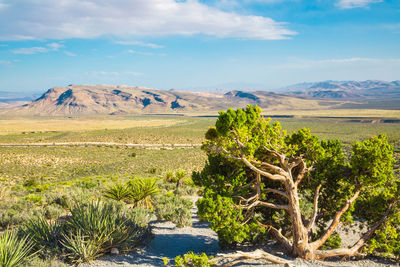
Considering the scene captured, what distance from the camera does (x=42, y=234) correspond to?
808 cm

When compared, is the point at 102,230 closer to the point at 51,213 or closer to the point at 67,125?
the point at 51,213

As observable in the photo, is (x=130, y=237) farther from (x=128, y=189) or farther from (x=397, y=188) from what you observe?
(x=397, y=188)

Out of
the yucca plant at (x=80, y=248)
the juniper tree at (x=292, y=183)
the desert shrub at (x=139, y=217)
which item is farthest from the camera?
the desert shrub at (x=139, y=217)

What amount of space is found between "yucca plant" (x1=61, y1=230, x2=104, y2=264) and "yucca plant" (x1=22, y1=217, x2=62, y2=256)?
14.3 inches

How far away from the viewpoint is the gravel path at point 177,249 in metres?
7.79

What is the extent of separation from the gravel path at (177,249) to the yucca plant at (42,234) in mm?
1310

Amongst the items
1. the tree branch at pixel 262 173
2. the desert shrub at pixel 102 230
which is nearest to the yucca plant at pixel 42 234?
the desert shrub at pixel 102 230

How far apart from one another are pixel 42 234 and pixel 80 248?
4.69 ft

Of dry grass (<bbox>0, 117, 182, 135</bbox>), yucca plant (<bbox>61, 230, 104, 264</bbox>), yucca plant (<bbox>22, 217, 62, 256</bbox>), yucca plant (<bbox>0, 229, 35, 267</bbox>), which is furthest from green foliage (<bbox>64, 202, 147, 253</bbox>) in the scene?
dry grass (<bbox>0, 117, 182, 135</bbox>)

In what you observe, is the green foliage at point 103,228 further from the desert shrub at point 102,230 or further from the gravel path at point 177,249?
the gravel path at point 177,249

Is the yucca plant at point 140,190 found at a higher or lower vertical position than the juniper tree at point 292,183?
lower

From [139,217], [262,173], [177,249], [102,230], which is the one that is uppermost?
[262,173]

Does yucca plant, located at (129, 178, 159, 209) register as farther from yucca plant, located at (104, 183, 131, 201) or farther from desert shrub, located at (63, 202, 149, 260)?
desert shrub, located at (63, 202, 149, 260)

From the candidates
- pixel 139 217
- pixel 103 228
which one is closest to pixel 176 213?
pixel 139 217
